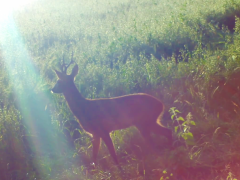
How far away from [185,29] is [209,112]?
11.9 ft

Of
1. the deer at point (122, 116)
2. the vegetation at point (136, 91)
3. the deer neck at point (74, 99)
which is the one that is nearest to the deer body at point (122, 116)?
the deer at point (122, 116)

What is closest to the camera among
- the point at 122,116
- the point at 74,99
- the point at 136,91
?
the point at 122,116

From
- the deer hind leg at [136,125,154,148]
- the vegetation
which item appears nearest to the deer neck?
the vegetation

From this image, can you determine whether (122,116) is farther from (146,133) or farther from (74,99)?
(74,99)

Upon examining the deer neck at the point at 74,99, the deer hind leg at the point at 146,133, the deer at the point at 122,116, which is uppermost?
the deer neck at the point at 74,99

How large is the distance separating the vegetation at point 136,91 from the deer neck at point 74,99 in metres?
0.83

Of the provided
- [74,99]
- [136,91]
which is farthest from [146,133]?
[136,91]

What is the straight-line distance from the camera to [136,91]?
7.19 meters

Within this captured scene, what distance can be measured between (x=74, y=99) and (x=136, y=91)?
1905 mm

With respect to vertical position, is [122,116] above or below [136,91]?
above

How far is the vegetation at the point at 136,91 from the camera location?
4902mm

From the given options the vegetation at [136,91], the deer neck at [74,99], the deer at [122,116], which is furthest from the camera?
the deer neck at [74,99]

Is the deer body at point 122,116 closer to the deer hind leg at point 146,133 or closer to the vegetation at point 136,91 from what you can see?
the deer hind leg at point 146,133

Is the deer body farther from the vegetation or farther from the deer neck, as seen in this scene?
the vegetation
